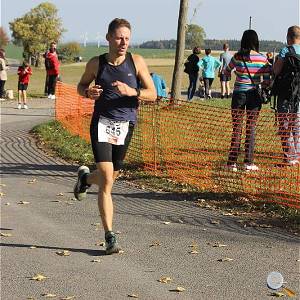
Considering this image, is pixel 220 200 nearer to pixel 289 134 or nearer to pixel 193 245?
pixel 289 134

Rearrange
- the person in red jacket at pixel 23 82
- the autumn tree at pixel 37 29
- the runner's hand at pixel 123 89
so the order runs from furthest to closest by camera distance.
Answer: the autumn tree at pixel 37 29 < the person in red jacket at pixel 23 82 < the runner's hand at pixel 123 89

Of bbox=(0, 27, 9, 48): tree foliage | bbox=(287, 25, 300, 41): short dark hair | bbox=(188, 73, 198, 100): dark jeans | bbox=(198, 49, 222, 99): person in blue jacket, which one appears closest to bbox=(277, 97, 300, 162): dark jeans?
bbox=(287, 25, 300, 41): short dark hair

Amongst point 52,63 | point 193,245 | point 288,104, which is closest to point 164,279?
point 193,245

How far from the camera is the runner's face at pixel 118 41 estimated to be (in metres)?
6.25

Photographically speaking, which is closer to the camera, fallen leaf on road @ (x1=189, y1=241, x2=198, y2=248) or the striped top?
fallen leaf on road @ (x1=189, y1=241, x2=198, y2=248)

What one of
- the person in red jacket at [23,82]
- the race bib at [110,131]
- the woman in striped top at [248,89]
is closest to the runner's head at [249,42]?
the woman in striped top at [248,89]

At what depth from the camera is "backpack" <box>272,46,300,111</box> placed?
10031 mm

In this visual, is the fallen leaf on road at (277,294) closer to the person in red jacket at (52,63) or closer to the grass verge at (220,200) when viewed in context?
the grass verge at (220,200)

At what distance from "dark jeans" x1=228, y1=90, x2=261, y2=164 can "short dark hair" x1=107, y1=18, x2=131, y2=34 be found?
12.5ft

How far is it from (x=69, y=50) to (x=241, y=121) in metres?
90.0

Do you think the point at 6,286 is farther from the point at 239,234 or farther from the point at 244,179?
the point at 244,179

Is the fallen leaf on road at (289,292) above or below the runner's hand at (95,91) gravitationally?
below

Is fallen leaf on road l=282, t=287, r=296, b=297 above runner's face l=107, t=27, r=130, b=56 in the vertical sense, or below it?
below

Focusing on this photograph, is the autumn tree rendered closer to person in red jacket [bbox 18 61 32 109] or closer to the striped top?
person in red jacket [bbox 18 61 32 109]
